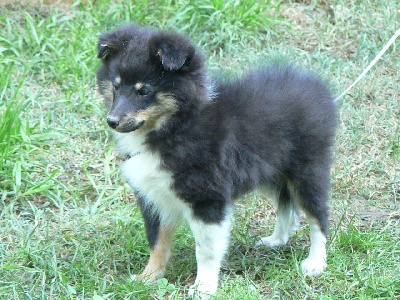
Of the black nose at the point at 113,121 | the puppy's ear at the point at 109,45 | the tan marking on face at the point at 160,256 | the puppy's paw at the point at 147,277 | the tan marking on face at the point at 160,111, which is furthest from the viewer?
the tan marking on face at the point at 160,256

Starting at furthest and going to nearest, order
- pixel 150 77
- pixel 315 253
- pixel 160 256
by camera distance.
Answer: pixel 315 253, pixel 160 256, pixel 150 77

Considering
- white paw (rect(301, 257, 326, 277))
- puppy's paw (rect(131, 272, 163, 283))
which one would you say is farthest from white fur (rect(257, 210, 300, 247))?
puppy's paw (rect(131, 272, 163, 283))

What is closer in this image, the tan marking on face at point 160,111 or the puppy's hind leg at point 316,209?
the tan marking on face at point 160,111

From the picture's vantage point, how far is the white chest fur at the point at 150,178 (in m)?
4.53

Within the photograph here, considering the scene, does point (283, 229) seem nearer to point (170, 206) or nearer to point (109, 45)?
point (170, 206)

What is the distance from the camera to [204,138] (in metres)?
4.52

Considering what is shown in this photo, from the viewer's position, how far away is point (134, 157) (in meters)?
4.66

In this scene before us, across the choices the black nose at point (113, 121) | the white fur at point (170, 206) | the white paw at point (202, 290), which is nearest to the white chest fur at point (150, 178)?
the white fur at point (170, 206)

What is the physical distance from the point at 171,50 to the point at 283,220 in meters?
1.66

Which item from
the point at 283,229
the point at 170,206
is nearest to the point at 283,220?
the point at 283,229

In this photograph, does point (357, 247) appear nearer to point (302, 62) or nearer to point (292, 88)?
point (292, 88)

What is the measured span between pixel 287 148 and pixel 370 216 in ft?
4.13

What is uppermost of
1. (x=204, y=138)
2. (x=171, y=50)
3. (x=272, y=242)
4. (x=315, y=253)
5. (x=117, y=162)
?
(x=171, y=50)

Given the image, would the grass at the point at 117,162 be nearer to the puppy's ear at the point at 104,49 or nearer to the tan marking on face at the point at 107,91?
the tan marking on face at the point at 107,91
